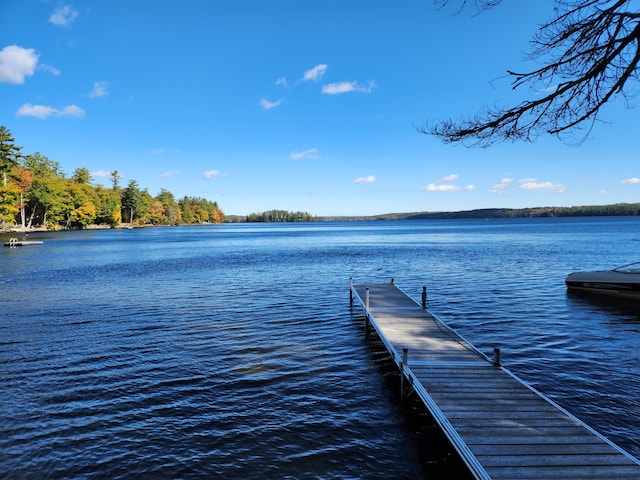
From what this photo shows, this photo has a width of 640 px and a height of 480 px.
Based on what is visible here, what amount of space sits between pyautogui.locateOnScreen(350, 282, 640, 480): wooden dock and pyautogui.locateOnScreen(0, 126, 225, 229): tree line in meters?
83.0

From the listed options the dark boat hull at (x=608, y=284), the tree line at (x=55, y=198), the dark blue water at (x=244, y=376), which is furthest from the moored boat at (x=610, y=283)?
the tree line at (x=55, y=198)

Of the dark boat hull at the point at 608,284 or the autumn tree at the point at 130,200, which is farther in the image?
the autumn tree at the point at 130,200

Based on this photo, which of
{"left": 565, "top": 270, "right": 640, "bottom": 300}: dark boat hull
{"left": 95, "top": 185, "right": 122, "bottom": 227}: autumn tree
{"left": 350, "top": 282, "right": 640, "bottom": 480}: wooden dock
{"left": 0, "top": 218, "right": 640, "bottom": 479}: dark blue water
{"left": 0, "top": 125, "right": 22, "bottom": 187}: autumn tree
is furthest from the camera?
{"left": 95, "top": 185, "right": 122, "bottom": 227}: autumn tree

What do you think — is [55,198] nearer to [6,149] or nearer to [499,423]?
[6,149]

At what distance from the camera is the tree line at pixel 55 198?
7275 cm

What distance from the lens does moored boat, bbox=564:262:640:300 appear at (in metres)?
21.2

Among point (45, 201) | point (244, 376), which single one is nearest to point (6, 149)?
point (45, 201)

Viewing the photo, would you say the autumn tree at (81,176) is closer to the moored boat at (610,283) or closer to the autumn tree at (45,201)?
the autumn tree at (45,201)

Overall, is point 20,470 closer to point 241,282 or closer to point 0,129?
point 241,282

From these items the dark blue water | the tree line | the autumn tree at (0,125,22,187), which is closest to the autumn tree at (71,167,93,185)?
the tree line

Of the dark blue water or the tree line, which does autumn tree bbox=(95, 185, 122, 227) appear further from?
the dark blue water

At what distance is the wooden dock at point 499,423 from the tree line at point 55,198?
83015mm

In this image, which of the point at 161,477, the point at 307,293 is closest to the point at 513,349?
the point at 161,477

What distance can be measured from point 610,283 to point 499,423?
2085 centimetres
